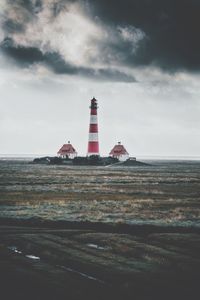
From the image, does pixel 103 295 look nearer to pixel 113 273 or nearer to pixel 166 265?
pixel 113 273

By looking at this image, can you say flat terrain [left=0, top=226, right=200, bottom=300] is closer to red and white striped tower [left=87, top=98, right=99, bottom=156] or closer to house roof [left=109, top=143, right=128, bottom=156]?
red and white striped tower [left=87, top=98, right=99, bottom=156]

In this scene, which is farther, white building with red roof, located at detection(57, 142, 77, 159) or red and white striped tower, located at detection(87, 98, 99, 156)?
white building with red roof, located at detection(57, 142, 77, 159)

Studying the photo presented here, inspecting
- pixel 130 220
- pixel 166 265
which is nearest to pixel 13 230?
pixel 130 220

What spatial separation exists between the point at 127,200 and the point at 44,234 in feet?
45.3

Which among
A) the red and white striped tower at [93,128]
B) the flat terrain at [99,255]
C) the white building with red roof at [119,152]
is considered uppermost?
the red and white striped tower at [93,128]

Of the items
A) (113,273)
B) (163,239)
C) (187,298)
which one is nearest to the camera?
(187,298)

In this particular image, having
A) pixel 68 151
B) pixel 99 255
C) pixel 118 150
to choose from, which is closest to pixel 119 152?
pixel 118 150

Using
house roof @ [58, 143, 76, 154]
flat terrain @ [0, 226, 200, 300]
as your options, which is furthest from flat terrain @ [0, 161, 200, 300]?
house roof @ [58, 143, 76, 154]

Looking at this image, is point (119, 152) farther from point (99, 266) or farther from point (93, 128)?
point (99, 266)

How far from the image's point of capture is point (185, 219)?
738 inches

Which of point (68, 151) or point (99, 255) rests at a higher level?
point (68, 151)

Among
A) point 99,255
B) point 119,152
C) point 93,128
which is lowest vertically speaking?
point 99,255

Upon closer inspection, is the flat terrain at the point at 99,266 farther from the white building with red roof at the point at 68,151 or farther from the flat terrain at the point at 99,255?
the white building with red roof at the point at 68,151

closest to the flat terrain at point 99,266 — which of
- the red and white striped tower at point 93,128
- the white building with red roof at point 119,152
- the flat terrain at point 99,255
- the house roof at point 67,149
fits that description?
the flat terrain at point 99,255
